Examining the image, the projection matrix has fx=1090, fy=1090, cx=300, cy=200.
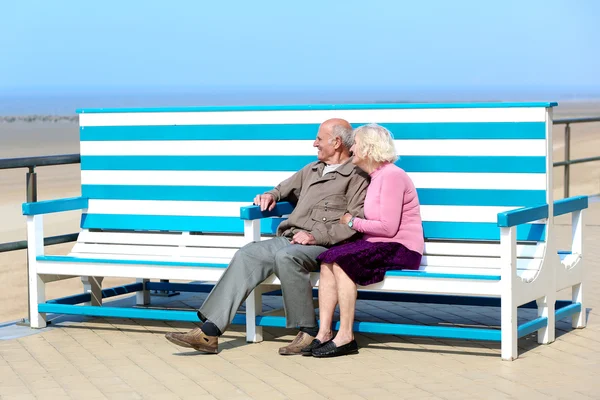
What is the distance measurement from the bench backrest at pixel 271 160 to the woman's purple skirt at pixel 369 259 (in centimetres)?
41

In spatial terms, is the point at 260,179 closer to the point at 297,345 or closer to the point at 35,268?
the point at 297,345

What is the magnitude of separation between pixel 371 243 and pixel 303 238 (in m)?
0.38

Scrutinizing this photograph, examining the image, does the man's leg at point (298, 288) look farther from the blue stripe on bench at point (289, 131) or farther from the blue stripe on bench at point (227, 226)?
the blue stripe on bench at point (289, 131)

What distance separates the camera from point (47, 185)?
20.9 m

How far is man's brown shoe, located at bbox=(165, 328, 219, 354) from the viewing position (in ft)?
18.3

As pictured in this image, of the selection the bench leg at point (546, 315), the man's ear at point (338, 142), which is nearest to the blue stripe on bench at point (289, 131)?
the man's ear at point (338, 142)

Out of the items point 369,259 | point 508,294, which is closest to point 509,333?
point 508,294

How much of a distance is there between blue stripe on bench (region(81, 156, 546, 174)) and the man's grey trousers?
778 mm

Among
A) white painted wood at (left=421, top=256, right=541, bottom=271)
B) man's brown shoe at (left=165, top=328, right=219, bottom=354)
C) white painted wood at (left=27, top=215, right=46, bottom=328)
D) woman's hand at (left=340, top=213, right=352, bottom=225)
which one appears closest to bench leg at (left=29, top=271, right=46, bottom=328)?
white painted wood at (left=27, top=215, right=46, bottom=328)

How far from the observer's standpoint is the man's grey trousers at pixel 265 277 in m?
5.63

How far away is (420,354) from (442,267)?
1.60 ft

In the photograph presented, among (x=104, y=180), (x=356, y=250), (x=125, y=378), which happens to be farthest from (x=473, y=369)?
(x=104, y=180)

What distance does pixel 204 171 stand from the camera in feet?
21.8

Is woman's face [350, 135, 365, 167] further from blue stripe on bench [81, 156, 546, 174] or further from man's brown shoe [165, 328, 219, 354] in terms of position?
man's brown shoe [165, 328, 219, 354]
